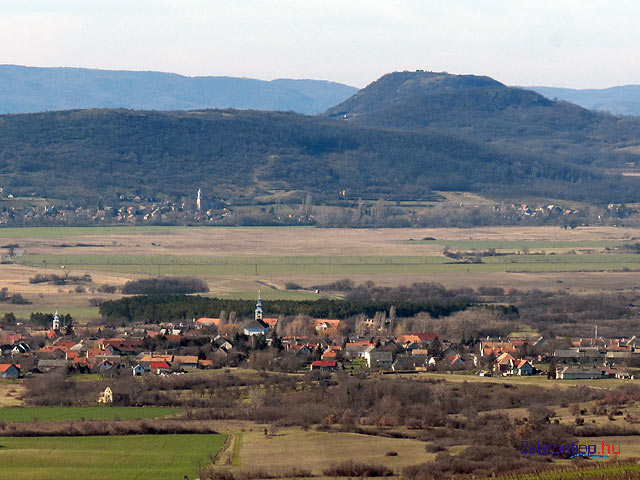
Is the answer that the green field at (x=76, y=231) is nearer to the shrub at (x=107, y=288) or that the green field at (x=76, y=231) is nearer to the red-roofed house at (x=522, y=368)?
the shrub at (x=107, y=288)

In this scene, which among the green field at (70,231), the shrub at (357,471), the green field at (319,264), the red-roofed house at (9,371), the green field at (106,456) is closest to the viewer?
the shrub at (357,471)

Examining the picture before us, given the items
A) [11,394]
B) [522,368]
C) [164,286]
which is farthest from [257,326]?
[11,394]

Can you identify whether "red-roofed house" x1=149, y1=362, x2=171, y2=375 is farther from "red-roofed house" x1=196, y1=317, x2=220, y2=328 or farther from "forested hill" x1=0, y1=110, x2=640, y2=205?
"forested hill" x1=0, y1=110, x2=640, y2=205

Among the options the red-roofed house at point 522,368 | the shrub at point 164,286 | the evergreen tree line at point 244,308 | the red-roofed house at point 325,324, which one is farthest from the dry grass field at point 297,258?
the red-roofed house at point 522,368

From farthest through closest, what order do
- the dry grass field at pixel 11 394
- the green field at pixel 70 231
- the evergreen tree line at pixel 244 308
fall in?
the green field at pixel 70 231 → the evergreen tree line at pixel 244 308 → the dry grass field at pixel 11 394

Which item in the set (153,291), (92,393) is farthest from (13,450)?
(153,291)

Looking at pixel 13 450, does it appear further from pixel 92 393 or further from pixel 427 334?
pixel 427 334
